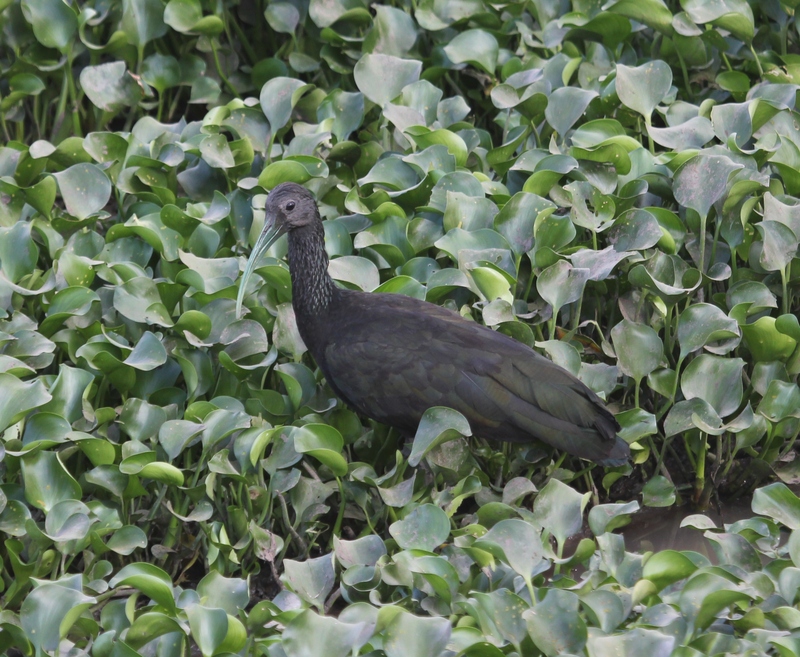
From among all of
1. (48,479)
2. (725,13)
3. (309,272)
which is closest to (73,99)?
(309,272)

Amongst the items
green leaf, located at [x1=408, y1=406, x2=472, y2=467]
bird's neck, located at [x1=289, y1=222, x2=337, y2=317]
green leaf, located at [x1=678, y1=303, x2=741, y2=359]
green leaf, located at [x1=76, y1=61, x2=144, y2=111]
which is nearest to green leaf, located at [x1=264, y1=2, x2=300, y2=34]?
green leaf, located at [x1=76, y1=61, x2=144, y2=111]

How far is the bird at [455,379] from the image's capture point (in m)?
4.47

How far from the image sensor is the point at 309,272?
4.89 meters

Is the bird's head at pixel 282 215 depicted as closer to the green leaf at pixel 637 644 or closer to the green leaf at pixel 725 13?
the green leaf at pixel 637 644

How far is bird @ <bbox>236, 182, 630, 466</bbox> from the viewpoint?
4469 mm

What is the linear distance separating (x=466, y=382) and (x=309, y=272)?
868 mm

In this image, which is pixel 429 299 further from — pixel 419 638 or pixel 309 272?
pixel 419 638

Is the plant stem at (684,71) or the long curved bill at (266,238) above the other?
the plant stem at (684,71)

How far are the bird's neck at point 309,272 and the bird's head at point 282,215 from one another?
0.17 feet

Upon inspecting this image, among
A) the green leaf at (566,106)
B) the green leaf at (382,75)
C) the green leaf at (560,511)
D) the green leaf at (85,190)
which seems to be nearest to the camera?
the green leaf at (560,511)

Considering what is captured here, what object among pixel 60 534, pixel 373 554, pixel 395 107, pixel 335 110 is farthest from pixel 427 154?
pixel 60 534

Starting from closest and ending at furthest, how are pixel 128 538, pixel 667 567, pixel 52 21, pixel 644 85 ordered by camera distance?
1. pixel 667 567
2. pixel 128 538
3. pixel 644 85
4. pixel 52 21

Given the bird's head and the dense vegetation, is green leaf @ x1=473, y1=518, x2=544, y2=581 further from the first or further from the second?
the bird's head

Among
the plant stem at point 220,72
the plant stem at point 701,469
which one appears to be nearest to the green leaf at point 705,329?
the plant stem at point 701,469
